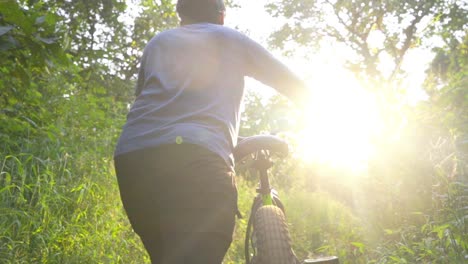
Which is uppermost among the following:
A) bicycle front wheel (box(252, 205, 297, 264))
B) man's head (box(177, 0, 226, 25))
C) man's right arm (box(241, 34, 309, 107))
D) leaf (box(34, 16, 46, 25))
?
leaf (box(34, 16, 46, 25))

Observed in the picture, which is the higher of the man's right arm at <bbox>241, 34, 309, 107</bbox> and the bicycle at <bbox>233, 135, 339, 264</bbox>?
the man's right arm at <bbox>241, 34, 309, 107</bbox>

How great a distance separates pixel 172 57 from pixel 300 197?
542 cm

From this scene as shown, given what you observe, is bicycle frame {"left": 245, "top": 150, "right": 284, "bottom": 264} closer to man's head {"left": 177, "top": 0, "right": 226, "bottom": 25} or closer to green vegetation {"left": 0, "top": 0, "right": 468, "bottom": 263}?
green vegetation {"left": 0, "top": 0, "right": 468, "bottom": 263}

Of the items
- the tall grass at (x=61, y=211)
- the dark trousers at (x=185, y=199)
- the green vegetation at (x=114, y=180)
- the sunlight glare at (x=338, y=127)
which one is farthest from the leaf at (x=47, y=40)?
the tall grass at (x=61, y=211)

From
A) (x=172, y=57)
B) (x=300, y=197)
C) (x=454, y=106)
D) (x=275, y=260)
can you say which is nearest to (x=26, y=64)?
(x=172, y=57)

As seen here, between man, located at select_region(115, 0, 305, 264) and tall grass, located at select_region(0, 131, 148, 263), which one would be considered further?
Answer: tall grass, located at select_region(0, 131, 148, 263)

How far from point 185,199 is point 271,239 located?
24.0 inches

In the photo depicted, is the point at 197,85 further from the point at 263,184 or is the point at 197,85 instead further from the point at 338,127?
the point at 263,184

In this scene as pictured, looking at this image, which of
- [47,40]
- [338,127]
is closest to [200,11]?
[338,127]

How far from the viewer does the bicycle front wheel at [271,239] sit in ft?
6.28

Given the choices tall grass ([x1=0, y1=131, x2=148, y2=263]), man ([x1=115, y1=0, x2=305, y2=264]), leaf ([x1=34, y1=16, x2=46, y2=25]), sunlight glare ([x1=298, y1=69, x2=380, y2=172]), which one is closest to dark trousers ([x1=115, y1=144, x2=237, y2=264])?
man ([x1=115, y1=0, x2=305, y2=264])

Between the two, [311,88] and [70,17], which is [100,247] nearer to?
[311,88]

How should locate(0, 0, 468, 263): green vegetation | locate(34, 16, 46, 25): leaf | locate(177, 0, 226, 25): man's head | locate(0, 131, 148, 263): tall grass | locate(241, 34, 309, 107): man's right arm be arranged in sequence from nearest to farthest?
1. locate(241, 34, 309, 107): man's right arm
2. locate(177, 0, 226, 25): man's head
3. locate(34, 16, 46, 25): leaf
4. locate(0, 0, 468, 263): green vegetation
5. locate(0, 131, 148, 263): tall grass

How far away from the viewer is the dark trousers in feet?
4.89
